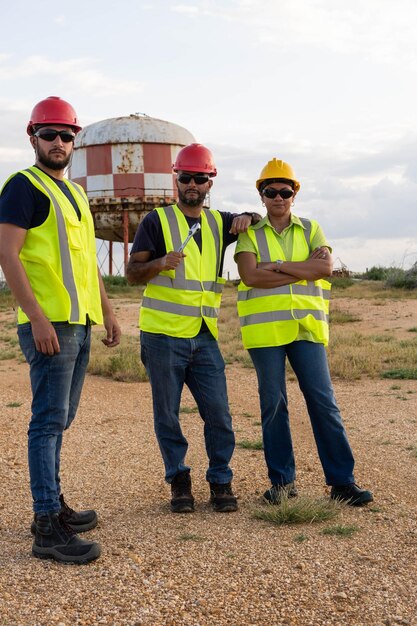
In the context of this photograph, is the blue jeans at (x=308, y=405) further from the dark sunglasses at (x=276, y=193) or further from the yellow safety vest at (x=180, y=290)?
the dark sunglasses at (x=276, y=193)

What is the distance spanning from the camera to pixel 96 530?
14.5 ft

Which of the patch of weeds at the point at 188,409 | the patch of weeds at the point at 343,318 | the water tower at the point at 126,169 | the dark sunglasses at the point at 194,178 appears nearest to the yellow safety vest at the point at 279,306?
the dark sunglasses at the point at 194,178

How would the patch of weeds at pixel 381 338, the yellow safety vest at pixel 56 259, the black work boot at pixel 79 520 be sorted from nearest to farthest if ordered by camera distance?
the yellow safety vest at pixel 56 259 → the black work boot at pixel 79 520 → the patch of weeds at pixel 381 338

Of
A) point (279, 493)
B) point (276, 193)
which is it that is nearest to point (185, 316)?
point (276, 193)

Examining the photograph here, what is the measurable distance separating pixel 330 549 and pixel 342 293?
19266mm

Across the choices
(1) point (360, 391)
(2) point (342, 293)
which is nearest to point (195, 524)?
(1) point (360, 391)

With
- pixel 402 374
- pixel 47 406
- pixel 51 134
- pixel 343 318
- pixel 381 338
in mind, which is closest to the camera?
pixel 47 406

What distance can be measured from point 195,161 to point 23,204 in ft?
4.17

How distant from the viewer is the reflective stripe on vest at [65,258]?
154 inches

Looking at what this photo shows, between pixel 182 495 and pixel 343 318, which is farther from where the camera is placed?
pixel 343 318

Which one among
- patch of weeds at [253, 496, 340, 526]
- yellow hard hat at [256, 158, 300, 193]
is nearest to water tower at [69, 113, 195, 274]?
yellow hard hat at [256, 158, 300, 193]

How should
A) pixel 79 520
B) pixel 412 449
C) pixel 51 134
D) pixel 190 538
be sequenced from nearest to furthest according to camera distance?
pixel 51 134, pixel 190 538, pixel 79 520, pixel 412 449

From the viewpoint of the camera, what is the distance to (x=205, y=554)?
392 cm

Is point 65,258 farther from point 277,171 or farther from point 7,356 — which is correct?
point 7,356
